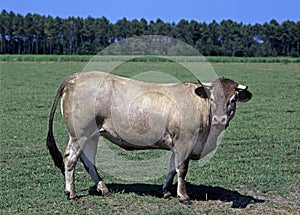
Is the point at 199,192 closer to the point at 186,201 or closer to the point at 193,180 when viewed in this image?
the point at 186,201

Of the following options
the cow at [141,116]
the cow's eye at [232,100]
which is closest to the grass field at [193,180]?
the cow at [141,116]

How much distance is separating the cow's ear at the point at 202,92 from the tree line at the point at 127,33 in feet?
313

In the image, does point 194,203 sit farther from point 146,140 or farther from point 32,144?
point 32,144

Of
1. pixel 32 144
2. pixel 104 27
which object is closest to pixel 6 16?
pixel 104 27

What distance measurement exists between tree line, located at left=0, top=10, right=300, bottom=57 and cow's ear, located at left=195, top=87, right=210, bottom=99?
313ft

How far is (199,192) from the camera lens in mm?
8633

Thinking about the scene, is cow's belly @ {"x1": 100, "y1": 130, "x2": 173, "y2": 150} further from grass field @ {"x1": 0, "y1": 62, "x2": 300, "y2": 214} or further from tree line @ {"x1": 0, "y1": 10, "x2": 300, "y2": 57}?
tree line @ {"x1": 0, "y1": 10, "x2": 300, "y2": 57}

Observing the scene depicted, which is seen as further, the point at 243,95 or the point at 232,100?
the point at 243,95

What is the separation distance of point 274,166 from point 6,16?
13476 cm

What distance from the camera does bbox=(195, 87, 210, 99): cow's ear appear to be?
7.92 meters

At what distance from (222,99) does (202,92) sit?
54cm

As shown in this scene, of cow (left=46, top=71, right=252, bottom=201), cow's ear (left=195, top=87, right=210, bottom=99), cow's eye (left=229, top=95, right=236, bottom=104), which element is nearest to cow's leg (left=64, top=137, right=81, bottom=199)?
cow (left=46, top=71, right=252, bottom=201)

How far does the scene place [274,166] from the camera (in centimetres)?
1065

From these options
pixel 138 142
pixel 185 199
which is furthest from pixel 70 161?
pixel 185 199
